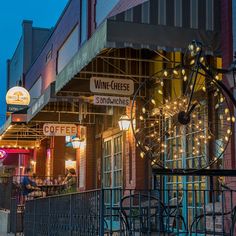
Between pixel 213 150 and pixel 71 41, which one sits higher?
pixel 71 41

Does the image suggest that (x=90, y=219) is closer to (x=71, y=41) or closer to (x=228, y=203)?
(x=228, y=203)

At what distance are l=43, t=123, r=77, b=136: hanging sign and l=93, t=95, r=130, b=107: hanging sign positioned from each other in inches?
A: 200

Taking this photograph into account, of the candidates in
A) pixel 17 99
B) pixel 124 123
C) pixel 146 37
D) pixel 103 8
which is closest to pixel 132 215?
pixel 146 37

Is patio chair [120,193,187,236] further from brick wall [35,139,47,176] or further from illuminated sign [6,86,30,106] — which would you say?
brick wall [35,139,47,176]

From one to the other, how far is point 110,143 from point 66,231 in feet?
23.2

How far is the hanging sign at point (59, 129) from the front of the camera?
53.4 feet

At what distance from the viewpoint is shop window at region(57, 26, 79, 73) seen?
60.3ft

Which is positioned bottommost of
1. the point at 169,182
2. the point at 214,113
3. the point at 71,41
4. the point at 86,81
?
the point at 169,182

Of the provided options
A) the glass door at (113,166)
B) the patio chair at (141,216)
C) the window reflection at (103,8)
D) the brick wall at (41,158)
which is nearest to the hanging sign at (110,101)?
the patio chair at (141,216)

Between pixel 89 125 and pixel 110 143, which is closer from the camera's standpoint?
pixel 110 143

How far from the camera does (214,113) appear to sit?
9.41 m

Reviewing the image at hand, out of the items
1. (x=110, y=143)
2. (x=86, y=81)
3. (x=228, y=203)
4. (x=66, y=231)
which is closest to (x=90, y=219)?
(x=66, y=231)

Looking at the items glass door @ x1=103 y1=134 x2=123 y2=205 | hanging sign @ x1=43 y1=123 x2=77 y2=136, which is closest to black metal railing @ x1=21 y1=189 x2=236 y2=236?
glass door @ x1=103 y1=134 x2=123 y2=205

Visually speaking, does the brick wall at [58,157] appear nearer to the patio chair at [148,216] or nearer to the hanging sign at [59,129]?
the hanging sign at [59,129]
